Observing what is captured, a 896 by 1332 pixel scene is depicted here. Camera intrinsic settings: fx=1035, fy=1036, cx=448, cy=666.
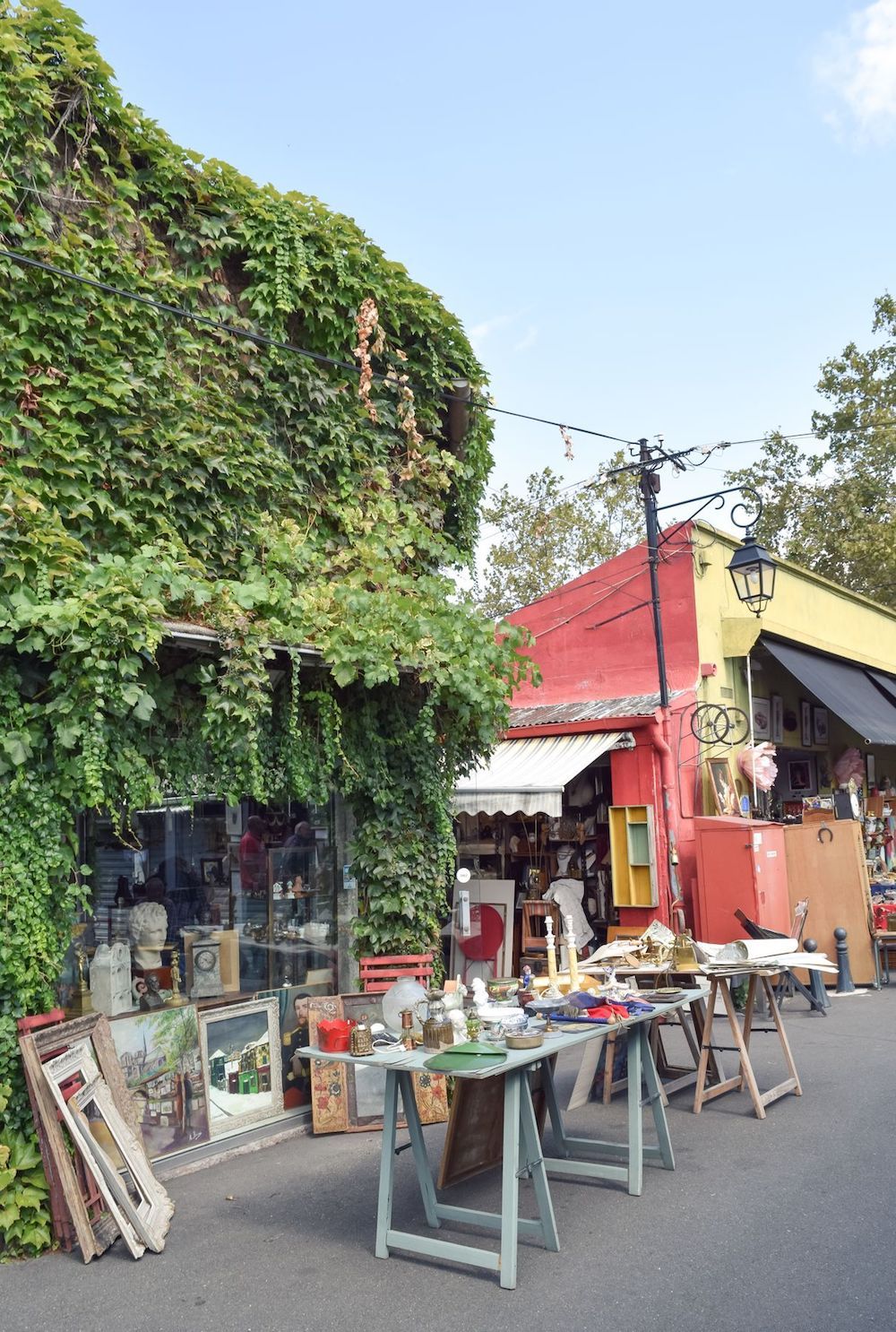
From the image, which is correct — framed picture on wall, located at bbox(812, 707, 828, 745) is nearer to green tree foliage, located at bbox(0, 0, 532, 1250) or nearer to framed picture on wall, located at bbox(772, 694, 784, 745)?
framed picture on wall, located at bbox(772, 694, 784, 745)

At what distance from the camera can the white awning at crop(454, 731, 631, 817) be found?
10.6m

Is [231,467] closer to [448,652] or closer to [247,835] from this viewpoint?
[448,652]

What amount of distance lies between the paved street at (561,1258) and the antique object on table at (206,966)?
105 centimetres

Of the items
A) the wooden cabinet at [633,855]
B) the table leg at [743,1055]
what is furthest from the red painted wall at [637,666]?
the table leg at [743,1055]

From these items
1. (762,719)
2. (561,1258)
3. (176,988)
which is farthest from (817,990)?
(176,988)

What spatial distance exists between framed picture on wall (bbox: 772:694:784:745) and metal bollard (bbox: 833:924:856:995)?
3.39m

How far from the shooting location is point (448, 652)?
7.30m

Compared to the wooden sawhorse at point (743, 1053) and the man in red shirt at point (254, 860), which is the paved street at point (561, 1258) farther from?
the man in red shirt at point (254, 860)

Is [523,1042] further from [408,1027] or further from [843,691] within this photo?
[843,691]

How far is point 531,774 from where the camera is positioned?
11.2m

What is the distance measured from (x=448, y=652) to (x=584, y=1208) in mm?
3576

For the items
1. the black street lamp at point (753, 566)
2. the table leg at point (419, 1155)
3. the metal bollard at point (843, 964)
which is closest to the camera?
the table leg at point (419, 1155)

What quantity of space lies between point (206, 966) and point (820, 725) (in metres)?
11.4

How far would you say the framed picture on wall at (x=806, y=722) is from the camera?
591 inches
